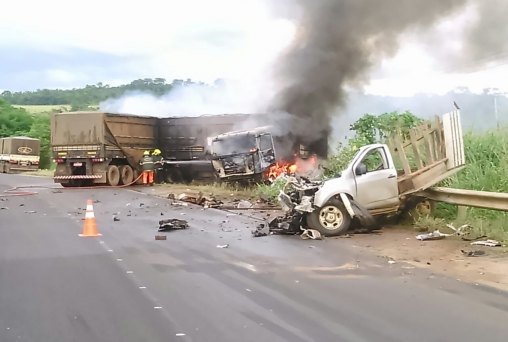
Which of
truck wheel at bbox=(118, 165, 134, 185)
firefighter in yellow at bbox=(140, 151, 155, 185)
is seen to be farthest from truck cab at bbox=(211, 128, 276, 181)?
truck wheel at bbox=(118, 165, 134, 185)

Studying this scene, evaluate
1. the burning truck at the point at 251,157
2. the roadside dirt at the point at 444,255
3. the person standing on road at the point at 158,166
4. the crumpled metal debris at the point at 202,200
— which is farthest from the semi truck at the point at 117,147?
the roadside dirt at the point at 444,255

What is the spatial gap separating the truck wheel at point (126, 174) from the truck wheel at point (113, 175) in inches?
10.9

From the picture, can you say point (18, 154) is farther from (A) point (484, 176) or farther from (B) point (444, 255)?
(B) point (444, 255)

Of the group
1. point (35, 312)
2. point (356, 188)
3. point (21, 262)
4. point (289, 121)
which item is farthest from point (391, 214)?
point (289, 121)

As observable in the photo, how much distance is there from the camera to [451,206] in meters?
12.2

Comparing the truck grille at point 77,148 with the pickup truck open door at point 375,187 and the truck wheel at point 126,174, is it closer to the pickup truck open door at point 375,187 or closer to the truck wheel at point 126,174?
the truck wheel at point 126,174

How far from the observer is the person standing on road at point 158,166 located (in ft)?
92.2

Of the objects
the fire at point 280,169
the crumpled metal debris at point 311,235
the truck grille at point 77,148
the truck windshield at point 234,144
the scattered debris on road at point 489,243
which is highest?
the truck grille at point 77,148

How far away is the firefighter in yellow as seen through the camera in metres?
27.8

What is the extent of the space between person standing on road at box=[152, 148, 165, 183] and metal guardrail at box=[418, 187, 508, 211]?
1774 centimetres

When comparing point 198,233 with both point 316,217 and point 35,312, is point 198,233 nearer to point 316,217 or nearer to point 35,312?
point 316,217

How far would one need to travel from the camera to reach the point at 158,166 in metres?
28.2

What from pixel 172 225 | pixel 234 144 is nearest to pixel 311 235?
pixel 172 225

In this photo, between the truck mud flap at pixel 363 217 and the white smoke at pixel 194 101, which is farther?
the white smoke at pixel 194 101
